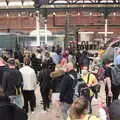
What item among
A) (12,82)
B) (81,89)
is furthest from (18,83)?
(81,89)

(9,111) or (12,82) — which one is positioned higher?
(9,111)

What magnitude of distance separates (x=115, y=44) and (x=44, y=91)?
1753 cm

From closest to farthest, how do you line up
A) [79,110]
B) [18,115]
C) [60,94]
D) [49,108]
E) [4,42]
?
1. [18,115]
2. [79,110]
3. [60,94]
4. [49,108]
5. [4,42]

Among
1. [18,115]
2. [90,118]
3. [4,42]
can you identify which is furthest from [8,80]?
[4,42]

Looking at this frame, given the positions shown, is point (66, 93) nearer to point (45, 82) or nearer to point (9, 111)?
point (45, 82)

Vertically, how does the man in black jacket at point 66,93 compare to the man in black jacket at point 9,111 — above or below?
below

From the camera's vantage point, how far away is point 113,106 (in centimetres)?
538

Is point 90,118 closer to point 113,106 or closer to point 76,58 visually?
point 113,106

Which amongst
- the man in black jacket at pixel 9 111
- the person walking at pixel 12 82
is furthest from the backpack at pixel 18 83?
the man in black jacket at pixel 9 111

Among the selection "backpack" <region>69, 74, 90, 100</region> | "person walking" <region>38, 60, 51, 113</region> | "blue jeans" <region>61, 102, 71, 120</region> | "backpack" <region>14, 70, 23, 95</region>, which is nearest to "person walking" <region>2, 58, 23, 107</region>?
"backpack" <region>14, 70, 23, 95</region>

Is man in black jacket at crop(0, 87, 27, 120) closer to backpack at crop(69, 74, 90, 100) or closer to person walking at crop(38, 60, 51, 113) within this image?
backpack at crop(69, 74, 90, 100)

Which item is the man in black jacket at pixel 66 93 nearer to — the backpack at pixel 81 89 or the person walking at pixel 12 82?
the backpack at pixel 81 89

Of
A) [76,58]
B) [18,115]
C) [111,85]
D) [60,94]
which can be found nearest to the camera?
[18,115]

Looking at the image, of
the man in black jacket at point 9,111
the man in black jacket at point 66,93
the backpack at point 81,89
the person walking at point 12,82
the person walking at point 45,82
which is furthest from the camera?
the person walking at point 45,82
